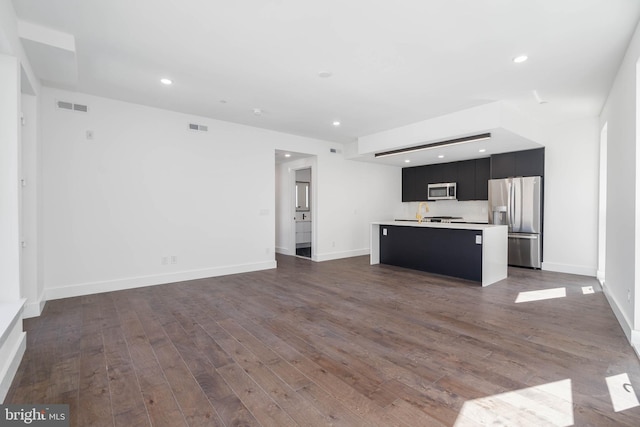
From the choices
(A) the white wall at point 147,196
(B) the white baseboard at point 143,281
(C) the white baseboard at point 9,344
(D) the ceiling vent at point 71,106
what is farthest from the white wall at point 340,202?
(C) the white baseboard at point 9,344

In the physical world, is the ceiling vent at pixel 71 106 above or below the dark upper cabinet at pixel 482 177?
above

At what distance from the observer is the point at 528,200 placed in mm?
6020

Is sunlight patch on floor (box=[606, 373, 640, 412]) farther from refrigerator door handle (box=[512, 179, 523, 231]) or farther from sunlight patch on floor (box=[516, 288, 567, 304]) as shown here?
refrigerator door handle (box=[512, 179, 523, 231])

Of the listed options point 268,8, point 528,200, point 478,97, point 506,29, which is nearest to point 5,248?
point 268,8

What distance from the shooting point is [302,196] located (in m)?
9.05

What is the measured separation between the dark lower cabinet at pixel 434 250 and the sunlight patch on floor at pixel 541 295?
2.31 feet

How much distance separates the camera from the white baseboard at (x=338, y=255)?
23.4 feet

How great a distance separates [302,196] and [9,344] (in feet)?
23.4

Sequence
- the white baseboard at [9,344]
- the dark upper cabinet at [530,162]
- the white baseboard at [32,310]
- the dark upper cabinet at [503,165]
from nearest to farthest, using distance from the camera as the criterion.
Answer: the white baseboard at [9,344], the white baseboard at [32,310], the dark upper cabinet at [530,162], the dark upper cabinet at [503,165]

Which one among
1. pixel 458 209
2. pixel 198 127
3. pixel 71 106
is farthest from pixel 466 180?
pixel 71 106

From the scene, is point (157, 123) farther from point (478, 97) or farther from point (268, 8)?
point (478, 97)

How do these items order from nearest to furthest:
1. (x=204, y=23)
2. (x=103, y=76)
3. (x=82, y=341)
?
(x=204, y=23) → (x=82, y=341) → (x=103, y=76)

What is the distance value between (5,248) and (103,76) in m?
2.26

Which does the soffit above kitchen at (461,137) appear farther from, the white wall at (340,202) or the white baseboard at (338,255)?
the white baseboard at (338,255)
